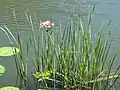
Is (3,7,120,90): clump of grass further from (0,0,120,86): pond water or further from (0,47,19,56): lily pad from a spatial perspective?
(0,0,120,86): pond water

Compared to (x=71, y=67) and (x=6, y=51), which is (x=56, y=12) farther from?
(x=71, y=67)

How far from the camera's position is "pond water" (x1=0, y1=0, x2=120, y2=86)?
275 centimetres

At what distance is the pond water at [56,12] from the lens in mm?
2747

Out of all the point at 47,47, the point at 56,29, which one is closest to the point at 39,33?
the point at 56,29

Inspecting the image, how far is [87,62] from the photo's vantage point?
5.99ft

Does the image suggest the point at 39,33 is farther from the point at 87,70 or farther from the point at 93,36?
the point at 87,70

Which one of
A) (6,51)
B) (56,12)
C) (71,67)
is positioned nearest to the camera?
(71,67)

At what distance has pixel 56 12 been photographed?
10.4 ft

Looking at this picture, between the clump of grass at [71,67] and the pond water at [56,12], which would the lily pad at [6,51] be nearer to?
the pond water at [56,12]

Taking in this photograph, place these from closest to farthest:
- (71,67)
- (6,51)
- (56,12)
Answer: (71,67) < (6,51) < (56,12)

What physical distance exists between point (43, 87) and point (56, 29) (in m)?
0.84

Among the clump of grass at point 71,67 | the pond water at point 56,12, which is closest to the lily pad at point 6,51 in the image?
the pond water at point 56,12

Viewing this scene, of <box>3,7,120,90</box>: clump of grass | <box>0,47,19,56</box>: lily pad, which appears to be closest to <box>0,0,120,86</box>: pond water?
<box>0,47,19,56</box>: lily pad

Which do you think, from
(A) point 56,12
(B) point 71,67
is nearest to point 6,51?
(B) point 71,67
